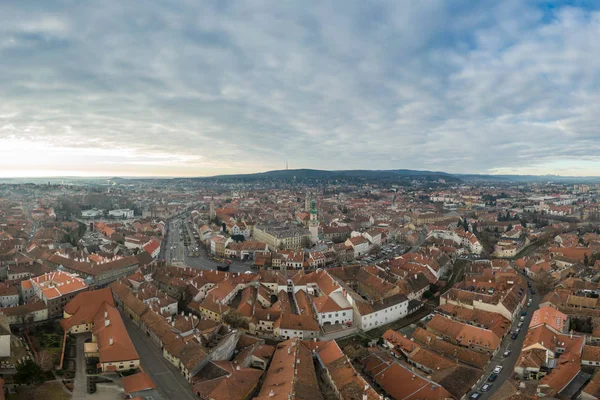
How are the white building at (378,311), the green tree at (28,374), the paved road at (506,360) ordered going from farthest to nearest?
the white building at (378,311) < the paved road at (506,360) < the green tree at (28,374)

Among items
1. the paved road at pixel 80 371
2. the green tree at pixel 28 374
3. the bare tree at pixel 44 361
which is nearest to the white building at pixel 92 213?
the paved road at pixel 80 371

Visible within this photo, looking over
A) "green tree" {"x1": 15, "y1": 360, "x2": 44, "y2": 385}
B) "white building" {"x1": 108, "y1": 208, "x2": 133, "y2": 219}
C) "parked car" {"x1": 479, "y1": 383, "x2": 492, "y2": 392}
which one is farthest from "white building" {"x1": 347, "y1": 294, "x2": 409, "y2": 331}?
"white building" {"x1": 108, "y1": 208, "x2": 133, "y2": 219}

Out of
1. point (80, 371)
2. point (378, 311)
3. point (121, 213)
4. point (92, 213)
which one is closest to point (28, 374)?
point (80, 371)

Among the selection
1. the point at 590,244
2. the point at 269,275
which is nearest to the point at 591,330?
the point at 269,275

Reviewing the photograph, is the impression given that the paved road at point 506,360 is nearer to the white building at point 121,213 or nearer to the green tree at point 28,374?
the green tree at point 28,374

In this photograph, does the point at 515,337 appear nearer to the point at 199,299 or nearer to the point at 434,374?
the point at 434,374

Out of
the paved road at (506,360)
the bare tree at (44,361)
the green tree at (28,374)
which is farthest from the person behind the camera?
the paved road at (506,360)

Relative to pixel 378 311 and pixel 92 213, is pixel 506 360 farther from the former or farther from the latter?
pixel 92 213
